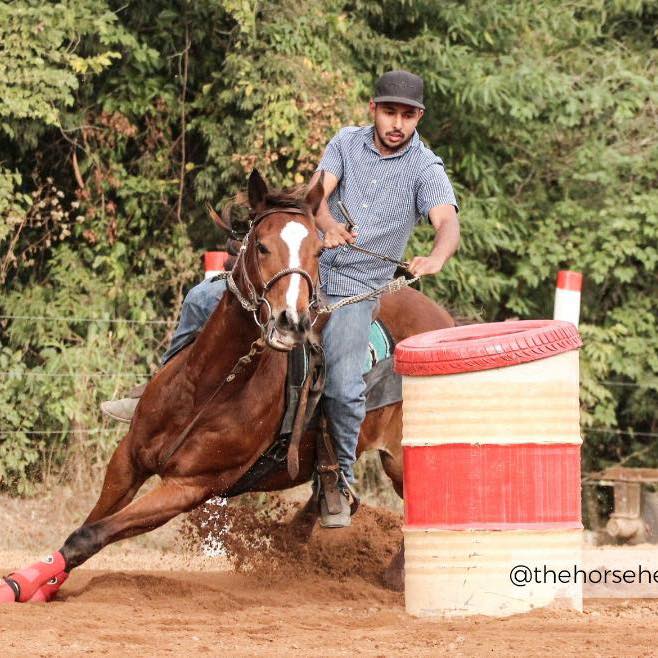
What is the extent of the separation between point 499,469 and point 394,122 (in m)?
2.49

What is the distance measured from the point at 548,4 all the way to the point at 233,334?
343 inches

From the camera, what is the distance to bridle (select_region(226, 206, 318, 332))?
6.29 meters

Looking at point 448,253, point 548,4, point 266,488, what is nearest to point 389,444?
point 266,488

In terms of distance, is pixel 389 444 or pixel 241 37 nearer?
pixel 389 444

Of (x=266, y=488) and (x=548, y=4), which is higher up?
(x=548, y=4)

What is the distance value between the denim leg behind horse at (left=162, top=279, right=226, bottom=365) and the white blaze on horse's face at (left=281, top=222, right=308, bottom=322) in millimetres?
1118

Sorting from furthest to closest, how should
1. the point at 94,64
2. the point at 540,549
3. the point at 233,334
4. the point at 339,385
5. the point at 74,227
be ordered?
the point at 74,227
the point at 94,64
the point at 339,385
the point at 233,334
the point at 540,549

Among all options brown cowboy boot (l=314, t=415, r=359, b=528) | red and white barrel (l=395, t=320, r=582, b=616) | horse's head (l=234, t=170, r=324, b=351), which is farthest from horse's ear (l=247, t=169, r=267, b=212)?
brown cowboy boot (l=314, t=415, r=359, b=528)

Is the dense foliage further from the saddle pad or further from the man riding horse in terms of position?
the man riding horse

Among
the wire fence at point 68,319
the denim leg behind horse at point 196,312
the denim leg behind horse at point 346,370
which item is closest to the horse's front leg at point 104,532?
the denim leg behind horse at point 196,312

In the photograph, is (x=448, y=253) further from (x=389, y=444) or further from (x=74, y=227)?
(x=74, y=227)

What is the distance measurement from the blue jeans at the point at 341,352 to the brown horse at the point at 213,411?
214 mm

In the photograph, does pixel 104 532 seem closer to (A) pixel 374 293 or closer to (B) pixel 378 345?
(A) pixel 374 293

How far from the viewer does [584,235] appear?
46.5 ft
